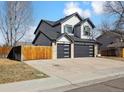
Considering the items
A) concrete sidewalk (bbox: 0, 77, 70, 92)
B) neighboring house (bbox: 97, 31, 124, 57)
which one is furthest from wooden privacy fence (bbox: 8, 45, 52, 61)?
neighboring house (bbox: 97, 31, 124, 57)

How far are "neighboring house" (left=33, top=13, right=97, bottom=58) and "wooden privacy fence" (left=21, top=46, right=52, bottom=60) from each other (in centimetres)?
96

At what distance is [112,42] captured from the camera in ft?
159

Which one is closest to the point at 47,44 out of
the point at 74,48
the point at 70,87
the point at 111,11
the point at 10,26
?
the point at 74,48

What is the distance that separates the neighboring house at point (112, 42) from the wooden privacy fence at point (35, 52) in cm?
1712

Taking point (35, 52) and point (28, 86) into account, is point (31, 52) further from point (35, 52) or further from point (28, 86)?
point (28, 86)

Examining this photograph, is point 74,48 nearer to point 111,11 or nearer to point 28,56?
point 28,56

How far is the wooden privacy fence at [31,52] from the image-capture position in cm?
2410

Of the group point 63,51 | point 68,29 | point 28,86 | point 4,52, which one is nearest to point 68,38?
point 63,51

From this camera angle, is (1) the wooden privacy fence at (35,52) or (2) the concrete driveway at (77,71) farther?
(1) the wooden privacy fence at (35,52)

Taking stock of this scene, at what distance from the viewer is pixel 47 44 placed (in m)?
28.4

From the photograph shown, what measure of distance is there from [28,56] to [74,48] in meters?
7.74

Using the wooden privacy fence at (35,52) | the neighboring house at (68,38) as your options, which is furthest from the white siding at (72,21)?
the wooden privacy fence at (35,52)

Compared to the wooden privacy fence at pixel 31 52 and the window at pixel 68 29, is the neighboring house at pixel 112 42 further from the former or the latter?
the wooden privacy fence at pixel 31 52

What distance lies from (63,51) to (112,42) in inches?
907
